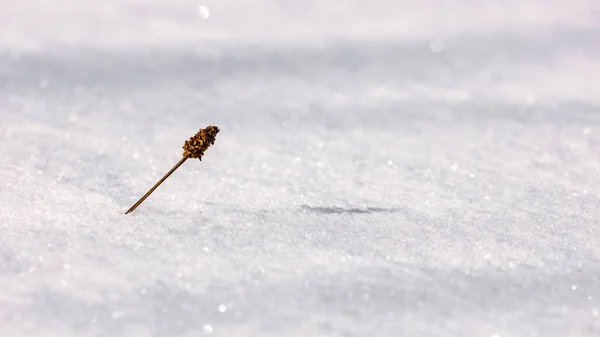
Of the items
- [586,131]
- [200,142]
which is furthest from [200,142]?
[586,131]

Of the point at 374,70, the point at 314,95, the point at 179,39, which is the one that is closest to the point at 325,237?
the point at 314,95

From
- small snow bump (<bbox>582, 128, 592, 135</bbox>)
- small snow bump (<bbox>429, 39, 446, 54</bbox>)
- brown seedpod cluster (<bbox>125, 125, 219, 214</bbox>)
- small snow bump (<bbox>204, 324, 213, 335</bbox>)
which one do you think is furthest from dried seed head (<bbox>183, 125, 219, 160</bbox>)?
small snow bump (<bbox>429, 39, 446, 54</bbox>)

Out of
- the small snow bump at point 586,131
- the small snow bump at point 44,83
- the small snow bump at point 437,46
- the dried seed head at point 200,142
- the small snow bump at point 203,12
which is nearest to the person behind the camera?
the dried seed head at point 200,142

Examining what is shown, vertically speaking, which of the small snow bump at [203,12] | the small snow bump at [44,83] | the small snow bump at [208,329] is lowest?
the small snow bump at [208,329]

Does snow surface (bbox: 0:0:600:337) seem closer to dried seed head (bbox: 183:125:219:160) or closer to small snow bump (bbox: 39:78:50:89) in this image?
small snow bump (bbox: 39:78:50:89)

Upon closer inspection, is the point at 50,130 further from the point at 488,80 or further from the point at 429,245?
the point at 488,80

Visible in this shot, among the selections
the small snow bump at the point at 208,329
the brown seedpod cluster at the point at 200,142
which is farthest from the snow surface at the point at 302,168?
the brown seedpod cluster at the point at 200,142

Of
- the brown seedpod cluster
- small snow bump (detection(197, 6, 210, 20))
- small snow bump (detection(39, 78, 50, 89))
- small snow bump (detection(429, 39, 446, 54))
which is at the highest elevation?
small snow bump (detection(197, 6, 210, 20))

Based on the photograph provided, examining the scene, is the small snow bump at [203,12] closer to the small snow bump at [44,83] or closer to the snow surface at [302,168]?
→ the snow surface at [302,168]
